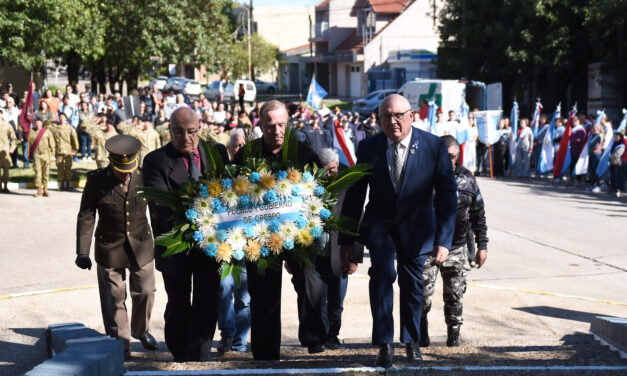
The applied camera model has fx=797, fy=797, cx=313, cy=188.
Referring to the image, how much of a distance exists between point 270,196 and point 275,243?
31cm

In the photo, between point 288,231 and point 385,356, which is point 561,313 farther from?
point 288,231

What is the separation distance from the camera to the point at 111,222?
6473 mm

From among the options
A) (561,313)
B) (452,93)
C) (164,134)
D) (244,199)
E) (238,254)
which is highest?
(452,93)

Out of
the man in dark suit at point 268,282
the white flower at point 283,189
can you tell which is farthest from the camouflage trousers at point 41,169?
the white flower at point 283,189

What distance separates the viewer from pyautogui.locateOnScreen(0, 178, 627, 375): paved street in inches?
241

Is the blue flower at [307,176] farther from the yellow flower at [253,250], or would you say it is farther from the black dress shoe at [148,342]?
the black dress shoe at [148,342]

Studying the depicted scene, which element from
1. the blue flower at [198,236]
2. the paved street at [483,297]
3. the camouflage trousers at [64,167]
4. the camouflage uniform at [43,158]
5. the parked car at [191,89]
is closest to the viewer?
the blue flower at [198,236]

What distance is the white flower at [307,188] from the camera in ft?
17.1

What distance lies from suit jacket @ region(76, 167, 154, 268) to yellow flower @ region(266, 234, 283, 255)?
5.73 feet

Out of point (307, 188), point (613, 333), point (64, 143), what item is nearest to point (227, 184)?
point (307, 188)

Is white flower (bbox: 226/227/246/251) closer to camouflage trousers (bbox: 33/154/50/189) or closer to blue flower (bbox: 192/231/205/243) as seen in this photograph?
blue flower (bbox: 192/231/205/243)

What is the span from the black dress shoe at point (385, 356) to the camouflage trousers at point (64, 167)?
551 inches

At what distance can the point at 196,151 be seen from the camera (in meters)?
5.84

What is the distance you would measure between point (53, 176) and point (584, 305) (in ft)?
49.2
